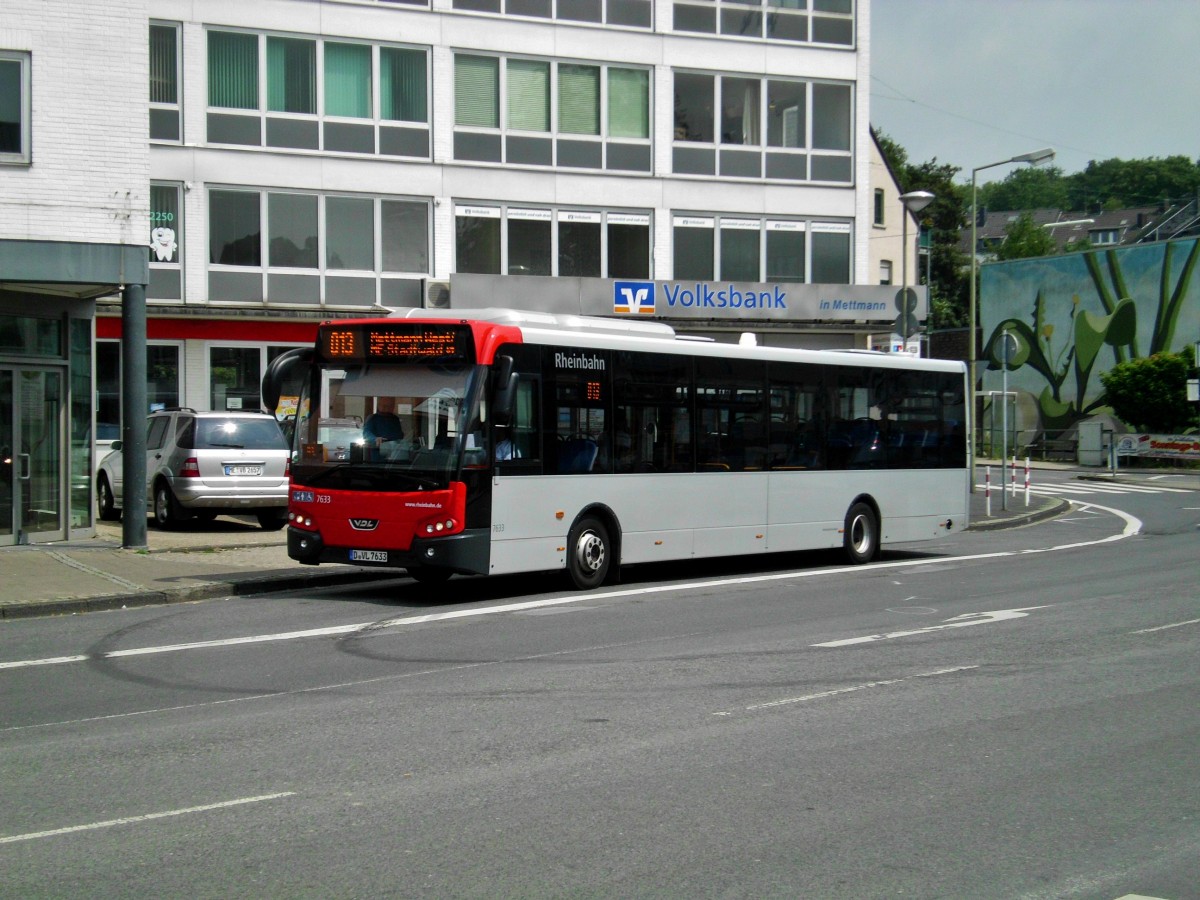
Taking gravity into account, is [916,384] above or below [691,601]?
above

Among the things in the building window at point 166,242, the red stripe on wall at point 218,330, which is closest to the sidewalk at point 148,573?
the red stripe on wall at point 218,330

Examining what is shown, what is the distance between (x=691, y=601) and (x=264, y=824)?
8.83 meters

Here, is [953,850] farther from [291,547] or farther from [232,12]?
[232,12]

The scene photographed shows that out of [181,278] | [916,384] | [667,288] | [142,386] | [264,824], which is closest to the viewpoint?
[264,824]

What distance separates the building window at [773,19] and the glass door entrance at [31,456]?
806 inches

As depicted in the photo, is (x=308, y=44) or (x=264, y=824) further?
(x=308, y=44)

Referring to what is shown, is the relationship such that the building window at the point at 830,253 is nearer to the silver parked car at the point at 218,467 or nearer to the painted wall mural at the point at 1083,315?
the silver parked car at the point at 218,467

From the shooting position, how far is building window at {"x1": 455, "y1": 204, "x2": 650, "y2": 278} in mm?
31828

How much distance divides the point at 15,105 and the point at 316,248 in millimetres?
13035

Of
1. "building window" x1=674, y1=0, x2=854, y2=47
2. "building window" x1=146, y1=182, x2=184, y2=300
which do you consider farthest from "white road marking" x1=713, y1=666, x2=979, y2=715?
"building window" x1=674, y1=0, x2=854, y2=47

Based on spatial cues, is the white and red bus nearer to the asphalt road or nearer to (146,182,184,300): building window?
the asphalt road

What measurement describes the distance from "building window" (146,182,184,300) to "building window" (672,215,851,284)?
1192 centimetres

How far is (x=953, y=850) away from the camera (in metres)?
5.61

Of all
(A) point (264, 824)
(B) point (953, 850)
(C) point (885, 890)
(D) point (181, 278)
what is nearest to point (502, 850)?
(A) point (264, 824)
